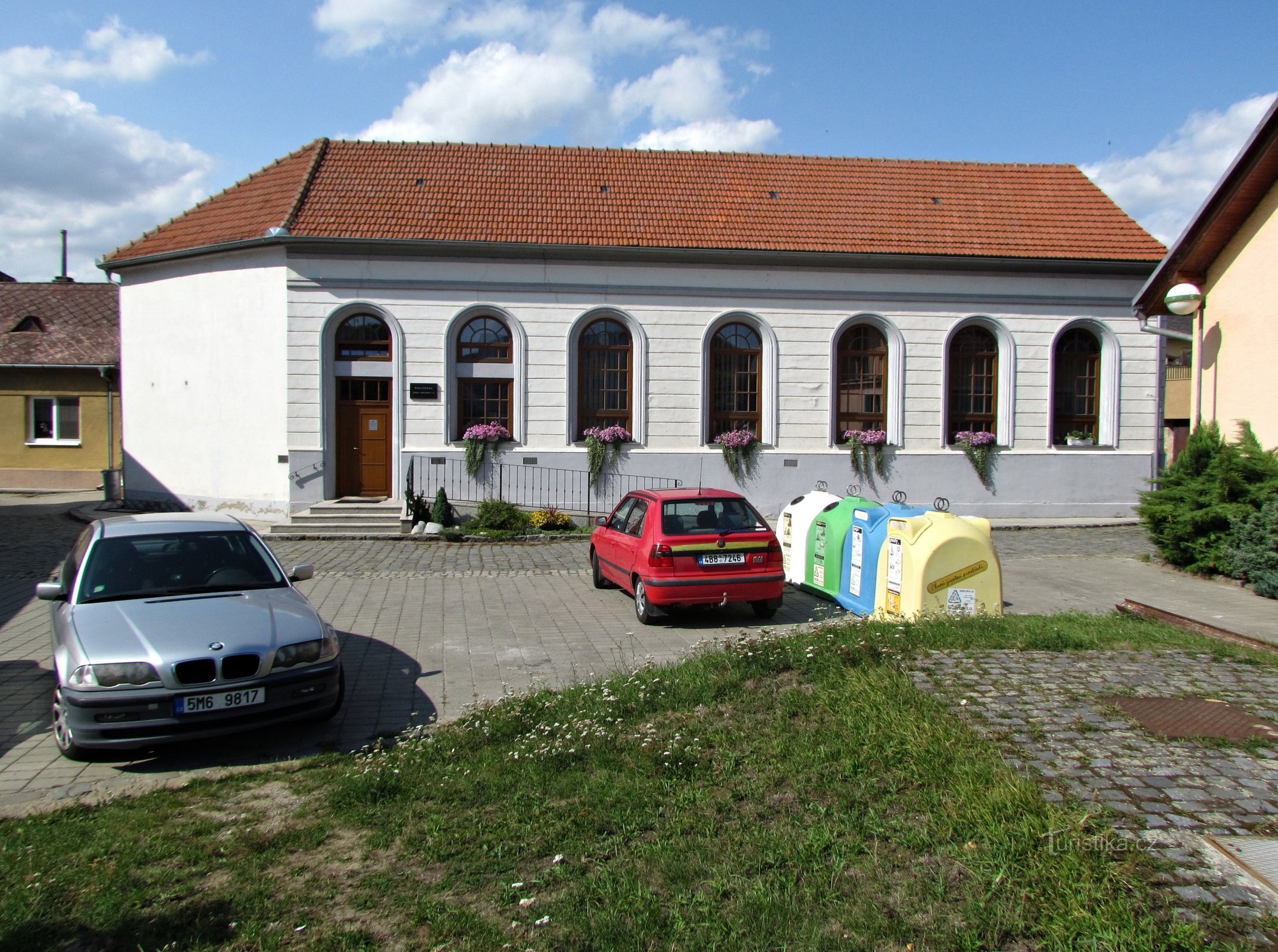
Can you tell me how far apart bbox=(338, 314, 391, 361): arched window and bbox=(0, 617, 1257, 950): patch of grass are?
15.9m

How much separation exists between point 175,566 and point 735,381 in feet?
52.2

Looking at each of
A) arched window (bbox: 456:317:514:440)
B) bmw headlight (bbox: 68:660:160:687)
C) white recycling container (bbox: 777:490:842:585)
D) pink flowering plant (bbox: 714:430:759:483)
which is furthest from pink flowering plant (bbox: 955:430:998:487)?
bmw headlight (bbox: 68:660:160:687)

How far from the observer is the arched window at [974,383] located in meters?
22.2

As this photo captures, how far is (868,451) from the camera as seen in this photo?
21.5 metres

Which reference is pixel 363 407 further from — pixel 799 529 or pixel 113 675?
pixel 113 675

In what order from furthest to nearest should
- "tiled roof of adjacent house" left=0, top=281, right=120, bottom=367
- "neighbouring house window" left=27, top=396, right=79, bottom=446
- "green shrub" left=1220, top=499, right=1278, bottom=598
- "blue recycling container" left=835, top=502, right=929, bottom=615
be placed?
"neighbouring house window" left=27, top=396, right=79, bottom=446 → "tiled roof of adjacent house" left=0, top=281, right=120, bottom=367 → "green shrub" left=1220, top=499, right=1278, bottom=598 → "blue recycling container" left=835, top=502, right=929, bottom=615

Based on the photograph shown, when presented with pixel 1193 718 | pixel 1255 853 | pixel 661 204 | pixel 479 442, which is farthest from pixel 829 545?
pixel 661 204

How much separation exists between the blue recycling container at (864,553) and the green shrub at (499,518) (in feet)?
30.1

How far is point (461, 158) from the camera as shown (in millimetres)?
23000

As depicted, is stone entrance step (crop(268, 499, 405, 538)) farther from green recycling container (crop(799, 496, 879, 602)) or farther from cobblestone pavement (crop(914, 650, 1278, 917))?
cobblestone pavement (crop(914, 650, 1278, 917))

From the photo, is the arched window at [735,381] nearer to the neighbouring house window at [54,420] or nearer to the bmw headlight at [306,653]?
the bmw headlight at [306,653]

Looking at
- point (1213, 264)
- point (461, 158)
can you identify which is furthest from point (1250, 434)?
point (461, 158)

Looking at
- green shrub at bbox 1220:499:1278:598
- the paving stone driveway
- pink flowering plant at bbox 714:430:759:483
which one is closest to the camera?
the paving stone driveway

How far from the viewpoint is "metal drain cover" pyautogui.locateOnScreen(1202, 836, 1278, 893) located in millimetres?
3602
